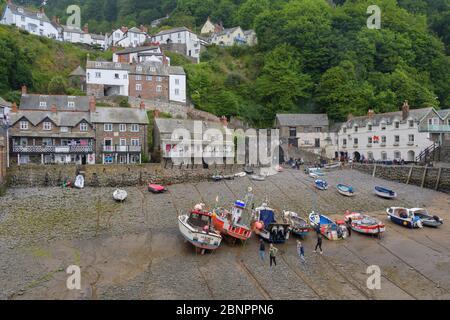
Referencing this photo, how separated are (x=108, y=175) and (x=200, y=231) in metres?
17.2

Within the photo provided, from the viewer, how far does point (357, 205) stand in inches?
1352

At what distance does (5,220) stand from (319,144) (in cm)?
4347

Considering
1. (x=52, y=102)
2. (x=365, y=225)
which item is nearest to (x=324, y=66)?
(x=52, y=102)

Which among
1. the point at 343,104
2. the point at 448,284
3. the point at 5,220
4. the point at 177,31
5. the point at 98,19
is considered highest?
the point at 98,19

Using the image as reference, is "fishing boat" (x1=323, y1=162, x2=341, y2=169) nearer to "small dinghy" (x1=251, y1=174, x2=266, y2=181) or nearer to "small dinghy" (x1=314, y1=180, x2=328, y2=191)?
"small dinghy" (x1=314, y1=180, x2=328, y2=191)

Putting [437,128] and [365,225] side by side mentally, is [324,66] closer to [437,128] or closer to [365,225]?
[437,128]

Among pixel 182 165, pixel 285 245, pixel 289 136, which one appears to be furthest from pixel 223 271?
pixel 289 136

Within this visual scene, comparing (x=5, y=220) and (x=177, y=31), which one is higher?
(x=177, y=31)

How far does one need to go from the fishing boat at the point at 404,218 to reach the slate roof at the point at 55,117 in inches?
1252

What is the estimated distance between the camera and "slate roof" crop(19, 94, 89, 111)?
152 feet

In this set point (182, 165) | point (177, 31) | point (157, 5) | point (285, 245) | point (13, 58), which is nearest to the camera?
point (285, 245)

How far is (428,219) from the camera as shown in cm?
2947

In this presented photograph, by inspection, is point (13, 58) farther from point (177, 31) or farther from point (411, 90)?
point (411, 90)

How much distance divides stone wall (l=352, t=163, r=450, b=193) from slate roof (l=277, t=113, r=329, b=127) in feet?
46.5
